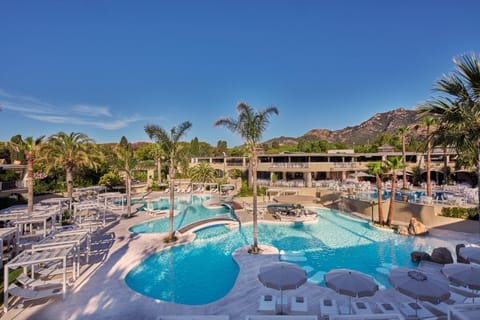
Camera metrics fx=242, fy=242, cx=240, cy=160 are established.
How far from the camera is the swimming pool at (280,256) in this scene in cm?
905

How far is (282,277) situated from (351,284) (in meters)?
1.75

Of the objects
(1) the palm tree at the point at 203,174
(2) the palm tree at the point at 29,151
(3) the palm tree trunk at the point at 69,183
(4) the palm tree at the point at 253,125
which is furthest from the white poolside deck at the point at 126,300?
(1) the palm tree at the point at 203,174

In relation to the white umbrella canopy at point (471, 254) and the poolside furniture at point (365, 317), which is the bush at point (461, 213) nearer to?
the white umbrella canopy at point (471, 254)

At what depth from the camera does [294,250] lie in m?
12.6

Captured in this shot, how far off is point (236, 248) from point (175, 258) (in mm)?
3169

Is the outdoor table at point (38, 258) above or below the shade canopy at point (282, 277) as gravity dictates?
above

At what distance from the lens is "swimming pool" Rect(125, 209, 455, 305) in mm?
9047

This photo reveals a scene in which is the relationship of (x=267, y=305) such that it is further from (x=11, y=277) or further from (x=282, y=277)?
(x=11, y=277)

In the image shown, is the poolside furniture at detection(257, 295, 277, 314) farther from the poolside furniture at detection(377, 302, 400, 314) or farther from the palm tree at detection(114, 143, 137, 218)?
the palm tree at detection(114, 143, 137, 218)

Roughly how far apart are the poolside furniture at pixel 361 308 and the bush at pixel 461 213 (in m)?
12.3

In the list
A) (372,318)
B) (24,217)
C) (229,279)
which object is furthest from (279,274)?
(24,217)

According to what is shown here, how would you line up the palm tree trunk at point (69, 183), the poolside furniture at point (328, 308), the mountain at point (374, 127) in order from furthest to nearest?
the mountain at point (374, 127), the palm tree trunk at point (69, 183), the poolside furniture at point (328, 308)

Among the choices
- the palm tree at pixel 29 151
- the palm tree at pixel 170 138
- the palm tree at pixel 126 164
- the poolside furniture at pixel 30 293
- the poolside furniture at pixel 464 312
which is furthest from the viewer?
the palm tree at pixel 126 164

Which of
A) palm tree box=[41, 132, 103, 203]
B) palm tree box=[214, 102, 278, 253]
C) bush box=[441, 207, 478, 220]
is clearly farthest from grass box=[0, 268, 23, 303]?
bush box=[441, 207, 478, 220]
